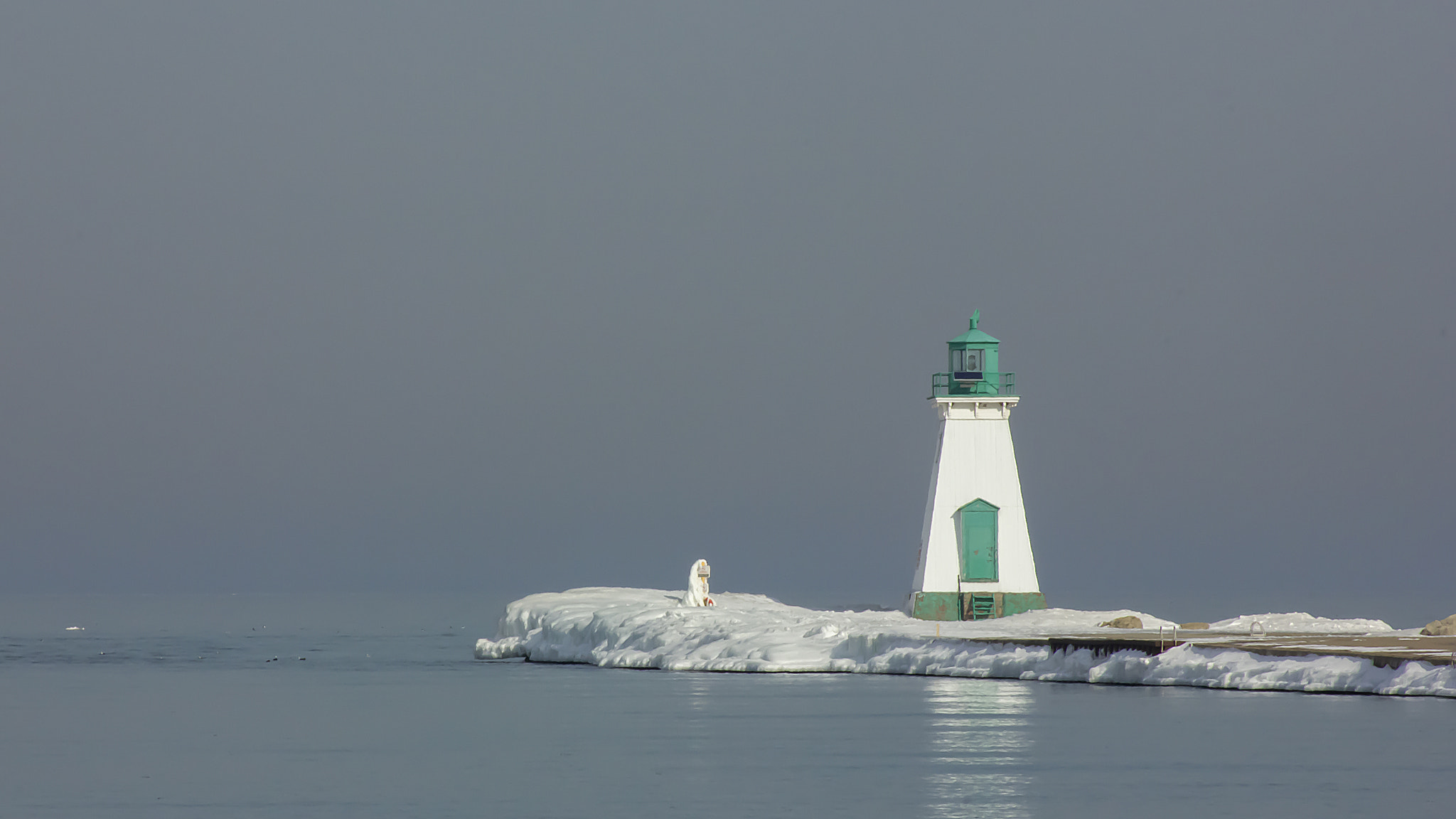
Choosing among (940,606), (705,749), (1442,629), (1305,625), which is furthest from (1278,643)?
(705,749)

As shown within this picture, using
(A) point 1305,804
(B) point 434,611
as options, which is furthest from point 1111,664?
(B) point 434,611

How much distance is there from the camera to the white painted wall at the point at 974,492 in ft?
160

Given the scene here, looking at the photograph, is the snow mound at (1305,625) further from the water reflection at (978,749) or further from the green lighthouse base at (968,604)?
the water reflection at (978,749)

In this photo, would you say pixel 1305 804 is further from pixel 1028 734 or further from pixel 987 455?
pixel 987 455

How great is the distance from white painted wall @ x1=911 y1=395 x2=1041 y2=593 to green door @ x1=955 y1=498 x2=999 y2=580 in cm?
14

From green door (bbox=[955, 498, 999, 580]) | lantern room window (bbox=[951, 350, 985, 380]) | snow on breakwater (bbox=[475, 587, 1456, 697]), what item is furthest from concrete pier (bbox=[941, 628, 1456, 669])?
lantern room window (bbox=[951, 350, 985, 380])

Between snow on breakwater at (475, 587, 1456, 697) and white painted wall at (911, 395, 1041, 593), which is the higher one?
white painted wall at (911, 395, 1041, 593)

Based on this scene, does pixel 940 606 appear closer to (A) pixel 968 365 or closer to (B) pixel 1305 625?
(A) pixel 968 365

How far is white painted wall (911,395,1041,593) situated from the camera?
48656 mm

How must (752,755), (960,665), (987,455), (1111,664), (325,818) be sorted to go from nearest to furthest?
(325,818) → (752,755) → (1111,664) → (960,665) → (987,455)

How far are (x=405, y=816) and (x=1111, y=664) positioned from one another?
18.8 meters

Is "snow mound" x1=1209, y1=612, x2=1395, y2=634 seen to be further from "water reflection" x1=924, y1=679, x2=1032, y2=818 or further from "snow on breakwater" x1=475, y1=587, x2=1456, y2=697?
"water reflection" x1=924, y1=679, x2=1032, y2=818

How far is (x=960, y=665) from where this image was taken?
4006cm

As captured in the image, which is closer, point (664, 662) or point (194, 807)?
point (194, 807)
